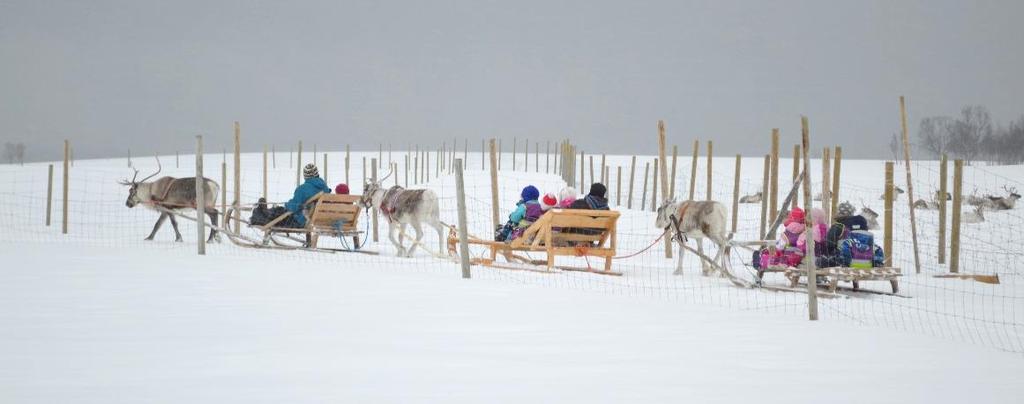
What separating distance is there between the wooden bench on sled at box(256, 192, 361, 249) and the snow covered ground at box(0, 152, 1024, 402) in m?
1.16

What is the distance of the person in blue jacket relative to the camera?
15.5m

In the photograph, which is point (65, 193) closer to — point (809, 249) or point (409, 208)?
point (409, 208)

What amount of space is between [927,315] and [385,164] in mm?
42967

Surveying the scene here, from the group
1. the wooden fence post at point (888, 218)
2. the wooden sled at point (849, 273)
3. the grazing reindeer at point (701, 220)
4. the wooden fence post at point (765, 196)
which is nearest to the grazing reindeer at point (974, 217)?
the wooden fence post at point (765, 196)

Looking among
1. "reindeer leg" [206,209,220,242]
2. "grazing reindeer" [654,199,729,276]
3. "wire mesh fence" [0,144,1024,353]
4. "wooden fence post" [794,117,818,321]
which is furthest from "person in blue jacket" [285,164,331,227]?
"wooden fence post" [794,117,818,321]

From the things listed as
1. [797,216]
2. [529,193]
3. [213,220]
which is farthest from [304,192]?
[797,216]

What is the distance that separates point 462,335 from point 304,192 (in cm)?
903

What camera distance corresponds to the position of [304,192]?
1548cm

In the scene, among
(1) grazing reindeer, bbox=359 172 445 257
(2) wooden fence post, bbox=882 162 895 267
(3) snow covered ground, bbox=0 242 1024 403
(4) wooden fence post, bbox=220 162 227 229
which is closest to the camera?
(3) snow covered ground, bbox=0 242 1024 403

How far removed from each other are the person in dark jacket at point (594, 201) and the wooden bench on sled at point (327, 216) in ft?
12.0

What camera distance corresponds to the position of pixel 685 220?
12852mm

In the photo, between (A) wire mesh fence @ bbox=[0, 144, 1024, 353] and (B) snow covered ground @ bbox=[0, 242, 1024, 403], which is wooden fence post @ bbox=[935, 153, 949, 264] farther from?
(B) snow covered ground @ bbox=[0, 242, 1024, 403]

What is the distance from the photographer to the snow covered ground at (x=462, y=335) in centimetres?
520

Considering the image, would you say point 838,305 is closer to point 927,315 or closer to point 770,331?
point 927,315
